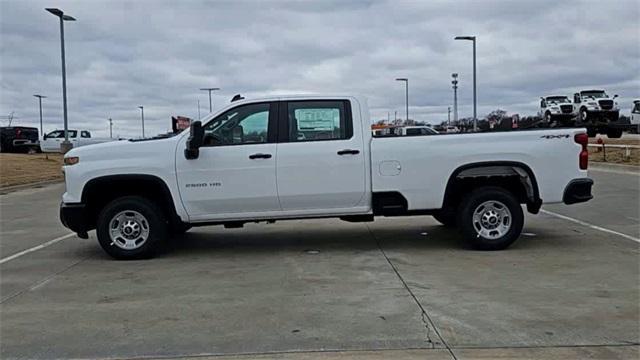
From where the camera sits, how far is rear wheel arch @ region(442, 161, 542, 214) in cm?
819

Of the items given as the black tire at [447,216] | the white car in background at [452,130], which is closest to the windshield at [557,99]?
the white car in background at [452,130]

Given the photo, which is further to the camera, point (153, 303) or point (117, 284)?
point (117, 284)

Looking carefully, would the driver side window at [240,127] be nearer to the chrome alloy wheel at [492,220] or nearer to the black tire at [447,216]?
the black tire at [447,216]

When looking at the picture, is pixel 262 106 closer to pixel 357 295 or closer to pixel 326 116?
pixel 326 116

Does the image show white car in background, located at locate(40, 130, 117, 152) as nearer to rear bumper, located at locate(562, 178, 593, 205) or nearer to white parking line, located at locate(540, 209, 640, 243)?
white parking line, located at locate(540, 209, 640, 243)

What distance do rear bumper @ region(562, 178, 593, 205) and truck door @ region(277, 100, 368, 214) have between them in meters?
2.65

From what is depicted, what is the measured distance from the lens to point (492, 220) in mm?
8344

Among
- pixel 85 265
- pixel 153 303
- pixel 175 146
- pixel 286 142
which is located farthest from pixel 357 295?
pixel 85 265

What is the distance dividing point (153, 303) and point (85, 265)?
2316 millimetres

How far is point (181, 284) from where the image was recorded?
271 inches

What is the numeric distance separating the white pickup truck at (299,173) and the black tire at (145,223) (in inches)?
0.5

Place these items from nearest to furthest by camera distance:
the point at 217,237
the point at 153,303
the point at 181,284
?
the point at 153,303
the point at 181,284
the point at 217,237

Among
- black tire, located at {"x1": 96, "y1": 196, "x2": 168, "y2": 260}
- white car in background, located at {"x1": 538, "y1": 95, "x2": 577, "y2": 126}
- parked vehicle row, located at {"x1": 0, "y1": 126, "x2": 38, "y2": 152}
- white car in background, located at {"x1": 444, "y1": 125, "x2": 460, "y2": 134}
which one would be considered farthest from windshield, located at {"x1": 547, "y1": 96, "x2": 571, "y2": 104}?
black tire, located at {"x1": 96, "y1": 196, "x2": 168, "y2": 260}

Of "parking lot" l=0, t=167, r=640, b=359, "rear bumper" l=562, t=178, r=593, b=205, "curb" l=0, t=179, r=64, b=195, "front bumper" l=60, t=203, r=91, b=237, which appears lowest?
"parking lot" l=0, t=167, r=640, b=359
